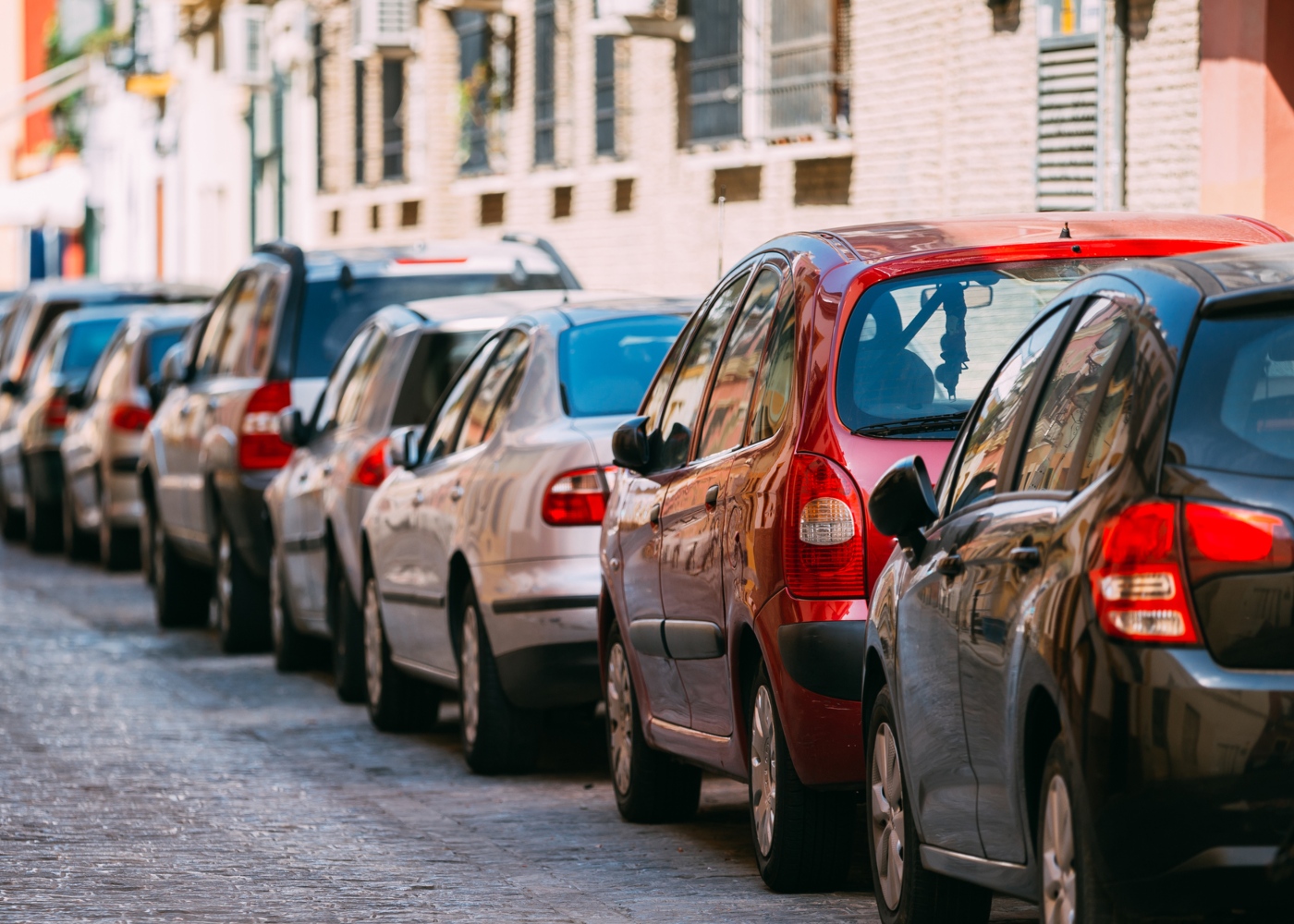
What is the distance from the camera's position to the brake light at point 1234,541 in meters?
4.48

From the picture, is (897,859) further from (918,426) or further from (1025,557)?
(1025,557)

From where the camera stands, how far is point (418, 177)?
95.7 ft

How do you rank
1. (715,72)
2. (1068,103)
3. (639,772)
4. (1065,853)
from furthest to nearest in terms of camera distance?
(715,72) < (1068,103) < (639,772) < (1065,853)

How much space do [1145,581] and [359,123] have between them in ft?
91.7

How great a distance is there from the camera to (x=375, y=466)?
465 inches

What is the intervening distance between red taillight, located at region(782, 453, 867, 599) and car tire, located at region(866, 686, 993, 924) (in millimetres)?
449

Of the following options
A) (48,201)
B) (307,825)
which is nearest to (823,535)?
(307,825)

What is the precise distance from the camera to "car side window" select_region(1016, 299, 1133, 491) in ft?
16.1

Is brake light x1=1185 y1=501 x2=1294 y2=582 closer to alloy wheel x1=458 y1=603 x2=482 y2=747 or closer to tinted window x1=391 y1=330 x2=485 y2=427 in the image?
alloy wheel x1=458 y1=603 x2=482 y2=747

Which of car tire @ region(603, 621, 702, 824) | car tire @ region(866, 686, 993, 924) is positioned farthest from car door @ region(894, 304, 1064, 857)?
car tire @ region(603, 621, 702, 824)

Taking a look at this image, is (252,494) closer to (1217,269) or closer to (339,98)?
(1217,269)

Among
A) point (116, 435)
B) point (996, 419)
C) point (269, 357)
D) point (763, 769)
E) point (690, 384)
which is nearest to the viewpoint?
point (996, 419)

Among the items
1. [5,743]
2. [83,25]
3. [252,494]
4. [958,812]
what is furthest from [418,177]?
[83,25]

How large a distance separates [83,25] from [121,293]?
3604 cm
